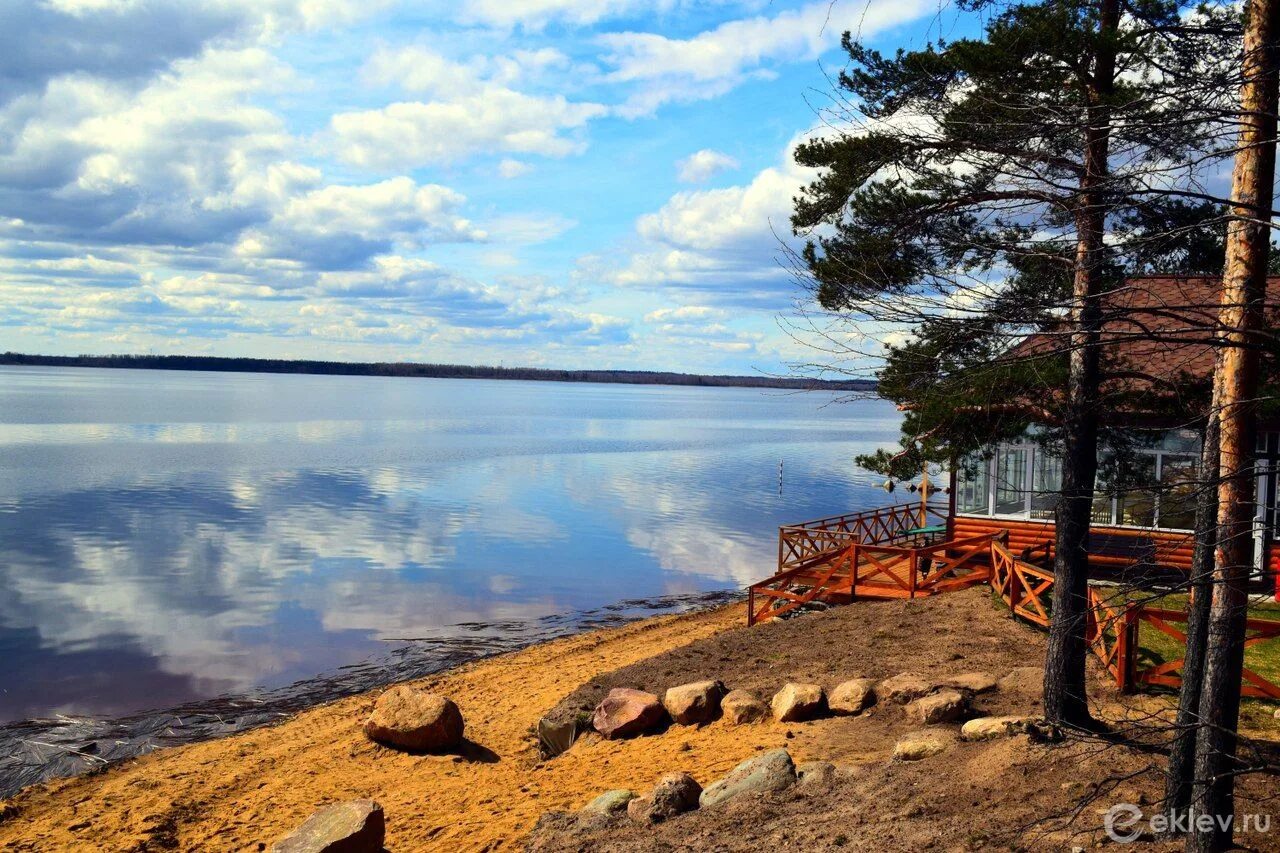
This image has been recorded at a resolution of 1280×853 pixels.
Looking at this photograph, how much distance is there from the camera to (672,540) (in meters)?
35.9

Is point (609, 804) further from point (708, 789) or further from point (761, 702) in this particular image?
point (761, 702)

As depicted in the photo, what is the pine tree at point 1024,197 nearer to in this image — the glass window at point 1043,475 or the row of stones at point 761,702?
the row of stones at point 761,702

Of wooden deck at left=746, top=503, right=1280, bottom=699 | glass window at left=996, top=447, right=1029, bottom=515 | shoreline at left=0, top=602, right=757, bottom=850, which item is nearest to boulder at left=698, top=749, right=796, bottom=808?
shoreline at left=0, top=602, right=757, bottom=850

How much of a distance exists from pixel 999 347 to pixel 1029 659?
7030mm

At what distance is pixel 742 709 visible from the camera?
11.9 m

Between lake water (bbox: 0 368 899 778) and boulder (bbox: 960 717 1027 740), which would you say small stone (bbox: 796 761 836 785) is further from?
lake water (bbox: 0 368 899 778)

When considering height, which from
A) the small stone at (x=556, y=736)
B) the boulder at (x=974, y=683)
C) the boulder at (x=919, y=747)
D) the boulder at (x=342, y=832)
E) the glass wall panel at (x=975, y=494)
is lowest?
the small stone at (x=556, y=736)

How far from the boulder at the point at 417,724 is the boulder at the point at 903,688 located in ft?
19.3

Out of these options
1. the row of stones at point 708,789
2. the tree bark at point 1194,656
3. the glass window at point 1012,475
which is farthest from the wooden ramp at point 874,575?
the tree bark at point 1194,656

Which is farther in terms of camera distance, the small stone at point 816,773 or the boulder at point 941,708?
the boulder at point 941,708

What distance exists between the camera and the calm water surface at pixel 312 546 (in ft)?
66.1

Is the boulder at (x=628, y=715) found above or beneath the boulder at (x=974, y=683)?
beneath

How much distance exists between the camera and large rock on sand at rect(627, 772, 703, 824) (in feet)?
28.2

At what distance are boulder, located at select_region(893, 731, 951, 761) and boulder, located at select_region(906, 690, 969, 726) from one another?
1.23 meters
